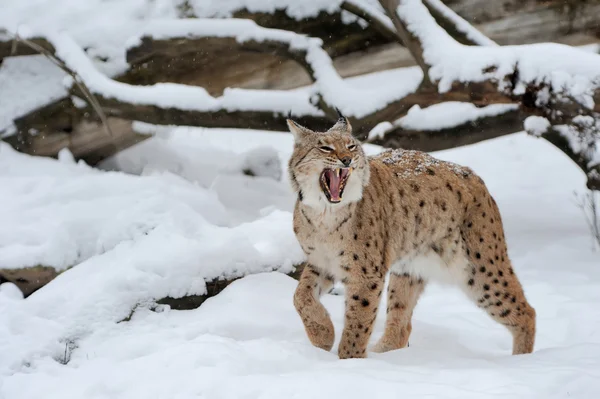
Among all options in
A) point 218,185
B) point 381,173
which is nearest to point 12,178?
point 218,185

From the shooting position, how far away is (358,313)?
480 centimetres

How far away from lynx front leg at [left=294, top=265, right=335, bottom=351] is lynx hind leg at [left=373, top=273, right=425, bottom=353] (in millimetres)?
638

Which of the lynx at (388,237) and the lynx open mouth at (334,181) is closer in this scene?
the lynx open mouth at (334,181)

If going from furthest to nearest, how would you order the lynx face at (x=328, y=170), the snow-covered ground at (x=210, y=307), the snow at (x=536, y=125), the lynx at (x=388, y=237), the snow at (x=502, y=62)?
the snow at (x=536, y=125) → the snow at (x=502, y=62) → the lynx at (x=388, y=237) → the lynx face at (x=328, y=170) → the snow-covered ground at (x=210, y=307)

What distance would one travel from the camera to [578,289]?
6969 millimetres

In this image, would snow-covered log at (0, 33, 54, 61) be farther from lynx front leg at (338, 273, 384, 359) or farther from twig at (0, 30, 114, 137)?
lynx front leg at (338, 273, 384, 359)

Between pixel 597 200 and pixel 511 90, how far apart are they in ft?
10.4

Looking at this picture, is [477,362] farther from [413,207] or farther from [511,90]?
[511,90]

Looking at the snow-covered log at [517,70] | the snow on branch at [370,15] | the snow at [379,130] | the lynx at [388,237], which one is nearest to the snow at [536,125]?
the snow-covered log at [517,70]

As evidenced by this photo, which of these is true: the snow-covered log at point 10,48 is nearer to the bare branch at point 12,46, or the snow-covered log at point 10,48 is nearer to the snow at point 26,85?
the bare branch at point 12,46

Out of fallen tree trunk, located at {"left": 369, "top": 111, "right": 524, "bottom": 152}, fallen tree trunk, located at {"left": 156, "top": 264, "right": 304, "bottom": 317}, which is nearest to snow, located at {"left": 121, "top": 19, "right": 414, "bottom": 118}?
fallen tree trunk, located at {"left": 369, "top": 111, "right": 524, "bottom": 152}

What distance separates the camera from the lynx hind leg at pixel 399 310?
215 inches

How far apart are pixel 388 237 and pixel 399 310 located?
700 millimetres

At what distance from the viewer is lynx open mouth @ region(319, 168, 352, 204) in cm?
469
